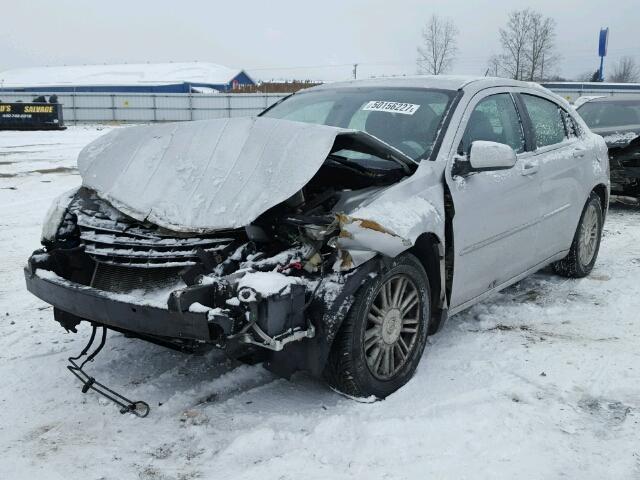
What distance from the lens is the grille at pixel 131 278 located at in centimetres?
317

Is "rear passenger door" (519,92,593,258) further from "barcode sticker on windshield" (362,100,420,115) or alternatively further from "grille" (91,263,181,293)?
"grille" (91,263,181,293)

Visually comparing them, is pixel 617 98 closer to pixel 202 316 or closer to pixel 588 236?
pixel 588 236

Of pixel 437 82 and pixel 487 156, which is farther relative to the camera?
pixel 437 82

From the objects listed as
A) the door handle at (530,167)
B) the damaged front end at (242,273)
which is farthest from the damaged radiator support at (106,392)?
the door handle at (530,167)

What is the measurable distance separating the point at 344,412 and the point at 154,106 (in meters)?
33.1

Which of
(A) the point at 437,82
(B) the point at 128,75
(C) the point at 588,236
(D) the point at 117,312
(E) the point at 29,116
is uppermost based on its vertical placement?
(B) the point at 128,75

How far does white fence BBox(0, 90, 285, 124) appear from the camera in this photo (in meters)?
33.6


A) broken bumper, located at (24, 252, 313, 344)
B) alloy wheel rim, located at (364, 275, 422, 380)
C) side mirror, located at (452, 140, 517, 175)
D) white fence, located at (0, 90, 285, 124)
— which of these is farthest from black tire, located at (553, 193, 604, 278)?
white fence, located at (0, 90, 285, 124)

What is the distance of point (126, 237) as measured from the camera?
11.1 ft

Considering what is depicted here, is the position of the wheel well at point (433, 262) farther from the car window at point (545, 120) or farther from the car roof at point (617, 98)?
the car roof at point (617, 98)

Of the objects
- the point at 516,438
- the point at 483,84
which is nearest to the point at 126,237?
the point at 516,438

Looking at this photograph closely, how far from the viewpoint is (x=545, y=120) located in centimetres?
493

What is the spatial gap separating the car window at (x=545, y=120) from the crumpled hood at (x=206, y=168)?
2045mm

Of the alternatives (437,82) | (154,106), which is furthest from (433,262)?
(154,106)
